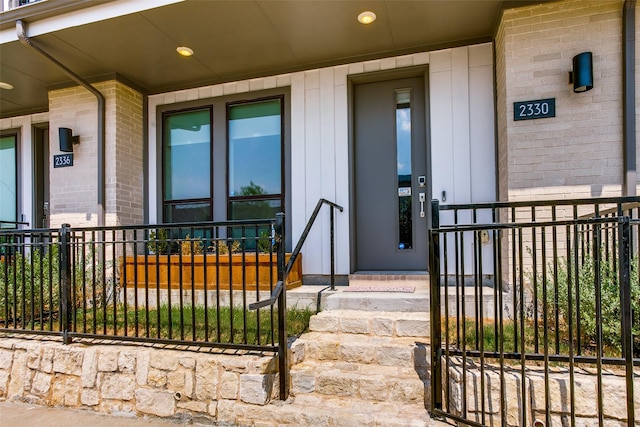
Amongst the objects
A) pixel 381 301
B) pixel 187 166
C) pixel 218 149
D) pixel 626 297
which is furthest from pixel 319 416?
pixel 187 166

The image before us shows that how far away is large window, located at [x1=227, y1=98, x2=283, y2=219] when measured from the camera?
4.67 m

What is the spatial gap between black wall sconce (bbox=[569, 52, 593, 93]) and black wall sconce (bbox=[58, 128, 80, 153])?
17.7 feet

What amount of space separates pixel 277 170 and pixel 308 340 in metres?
2.34

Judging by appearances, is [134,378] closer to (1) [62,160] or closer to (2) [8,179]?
(1) [62,160]

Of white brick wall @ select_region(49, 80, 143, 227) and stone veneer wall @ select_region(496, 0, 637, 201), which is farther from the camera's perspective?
white brick wall @ select_region(49, 80, 143, 227)

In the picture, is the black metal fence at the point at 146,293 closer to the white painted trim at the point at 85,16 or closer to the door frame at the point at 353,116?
the door frame at the point at 353,116

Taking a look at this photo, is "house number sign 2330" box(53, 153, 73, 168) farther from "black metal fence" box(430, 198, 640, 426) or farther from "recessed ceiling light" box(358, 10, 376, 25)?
"black metal fence" box(430, 198, 640, 426)

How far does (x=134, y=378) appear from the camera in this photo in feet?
9.13

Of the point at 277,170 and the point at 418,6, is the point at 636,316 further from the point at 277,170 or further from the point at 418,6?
the point at 277,170

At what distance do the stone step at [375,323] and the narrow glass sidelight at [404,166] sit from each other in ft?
4.14

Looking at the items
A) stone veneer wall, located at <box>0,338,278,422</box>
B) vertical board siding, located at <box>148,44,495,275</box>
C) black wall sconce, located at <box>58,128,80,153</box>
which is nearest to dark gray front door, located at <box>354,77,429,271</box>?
vertical board siding, located at <box>148,44,495,275</box>

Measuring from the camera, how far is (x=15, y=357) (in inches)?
124

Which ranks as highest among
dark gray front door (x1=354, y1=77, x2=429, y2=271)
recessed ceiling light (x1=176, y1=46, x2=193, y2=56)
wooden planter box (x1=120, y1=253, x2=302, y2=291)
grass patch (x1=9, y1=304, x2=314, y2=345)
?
recessed ceiling light (x1=176, y1=46, x2=193, y2=56)

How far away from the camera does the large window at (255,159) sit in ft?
15.3
